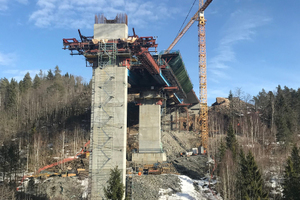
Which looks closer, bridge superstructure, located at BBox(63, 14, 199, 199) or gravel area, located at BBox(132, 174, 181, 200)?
bridge superstructure, located at BBox(63, 14, 199, 199)

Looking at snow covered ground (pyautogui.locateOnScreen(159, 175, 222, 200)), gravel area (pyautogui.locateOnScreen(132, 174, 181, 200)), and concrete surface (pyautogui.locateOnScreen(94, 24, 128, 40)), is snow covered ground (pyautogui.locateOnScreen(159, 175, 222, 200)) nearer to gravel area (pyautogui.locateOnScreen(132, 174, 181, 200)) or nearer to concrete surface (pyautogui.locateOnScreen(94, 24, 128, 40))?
gravel area (pyautogui.locateOnScreen(132, 174, 181, 200))

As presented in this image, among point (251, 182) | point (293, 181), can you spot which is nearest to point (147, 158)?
point (251, 182)

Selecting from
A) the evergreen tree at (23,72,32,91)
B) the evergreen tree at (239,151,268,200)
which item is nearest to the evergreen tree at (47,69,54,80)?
the evergreen tree at (23,72,32,91)

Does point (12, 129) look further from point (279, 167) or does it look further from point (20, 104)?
point (279, 167)

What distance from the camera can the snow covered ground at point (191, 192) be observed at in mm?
35666

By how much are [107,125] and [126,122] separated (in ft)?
6.76

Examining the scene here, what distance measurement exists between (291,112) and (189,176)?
40366 millimetres

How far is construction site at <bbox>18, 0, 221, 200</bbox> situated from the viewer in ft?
103

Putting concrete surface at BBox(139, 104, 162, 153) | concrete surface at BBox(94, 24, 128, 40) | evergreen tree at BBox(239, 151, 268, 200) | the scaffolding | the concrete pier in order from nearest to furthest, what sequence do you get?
evergreen tree at BBox(239, 151, 268, 200)
the scaffolding
the concrete pier
concrete surface at BBox(94, 24, 128, 40)
concrete surface at BBox(139, 104, 162, 153)

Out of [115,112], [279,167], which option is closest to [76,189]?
[115,112]

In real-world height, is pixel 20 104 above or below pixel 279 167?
above

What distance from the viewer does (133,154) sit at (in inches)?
2040

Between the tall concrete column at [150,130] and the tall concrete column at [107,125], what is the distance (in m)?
20.8

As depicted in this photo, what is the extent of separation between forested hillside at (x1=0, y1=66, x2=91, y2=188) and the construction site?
17.9 feet
